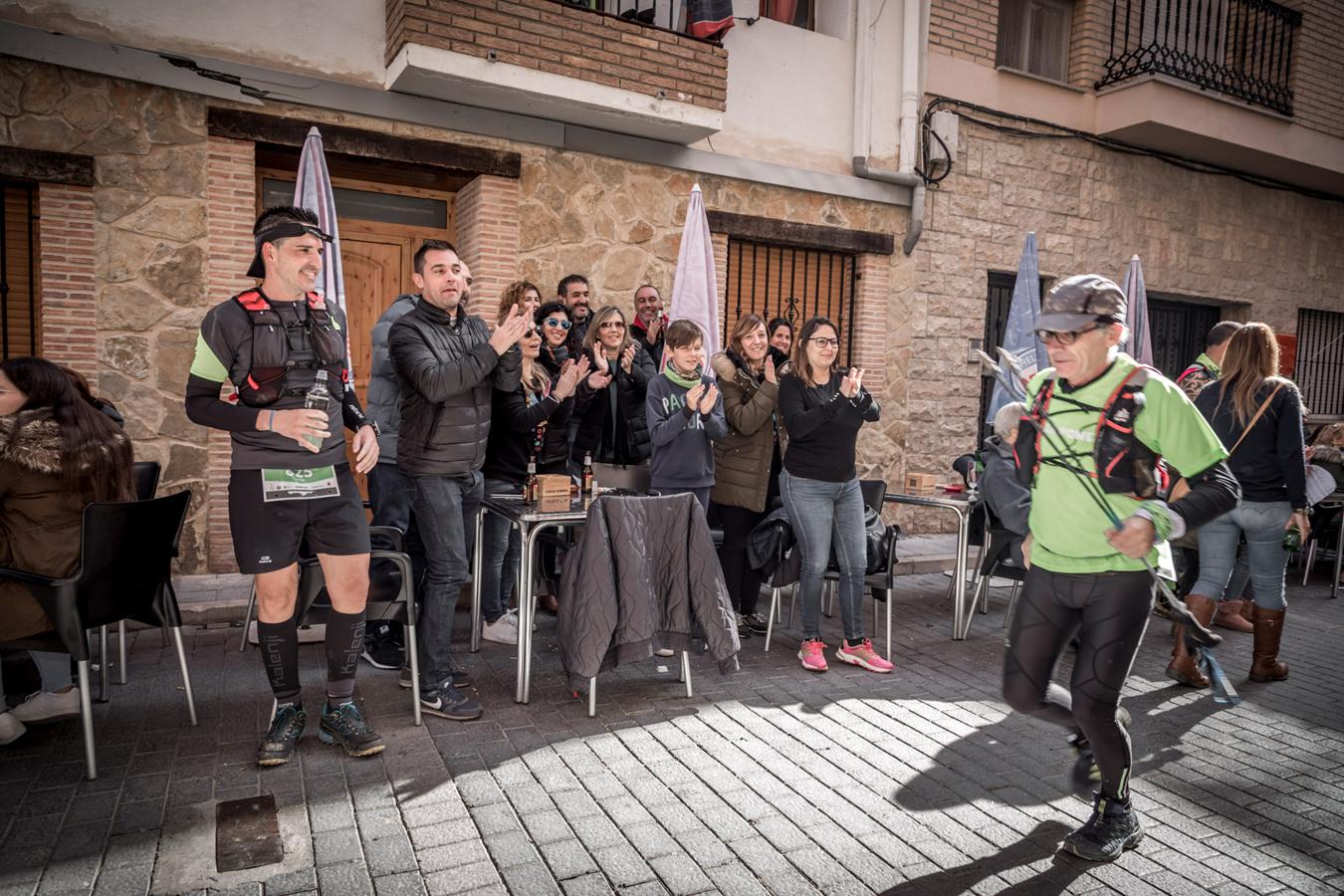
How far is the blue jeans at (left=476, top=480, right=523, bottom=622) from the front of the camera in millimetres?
5188

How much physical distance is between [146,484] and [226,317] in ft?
6.53

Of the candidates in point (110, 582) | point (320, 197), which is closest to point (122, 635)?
point (110, 582)

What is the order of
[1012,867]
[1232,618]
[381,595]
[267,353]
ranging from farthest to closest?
[1232,618]
[381,595]
[267,353]
[1012,867]

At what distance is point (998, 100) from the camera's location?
1009 centimetres

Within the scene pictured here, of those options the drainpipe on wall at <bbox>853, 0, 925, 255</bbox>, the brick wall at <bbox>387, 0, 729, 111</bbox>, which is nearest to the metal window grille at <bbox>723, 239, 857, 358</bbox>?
the drainpipe on wall at <bbox>853, 0, 925, 255</bbox>

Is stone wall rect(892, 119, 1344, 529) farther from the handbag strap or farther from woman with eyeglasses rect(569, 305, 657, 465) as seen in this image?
the handbag strap

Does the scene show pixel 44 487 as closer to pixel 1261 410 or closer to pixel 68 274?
pixel 68 274

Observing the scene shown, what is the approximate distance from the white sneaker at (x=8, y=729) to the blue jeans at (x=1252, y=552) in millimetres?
5907

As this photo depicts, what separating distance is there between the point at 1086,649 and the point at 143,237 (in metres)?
6.56

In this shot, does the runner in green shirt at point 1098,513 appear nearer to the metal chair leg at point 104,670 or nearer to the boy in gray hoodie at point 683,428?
the boy in gray hoodie at point 683,428

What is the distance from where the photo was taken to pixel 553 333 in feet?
18.8

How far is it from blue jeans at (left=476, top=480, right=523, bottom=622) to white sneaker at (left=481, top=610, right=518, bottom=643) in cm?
4

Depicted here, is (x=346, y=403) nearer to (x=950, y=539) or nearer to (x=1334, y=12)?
(x=950, y=539)

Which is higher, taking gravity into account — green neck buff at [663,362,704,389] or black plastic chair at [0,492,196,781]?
green neck buff at [663,362,704,389]
